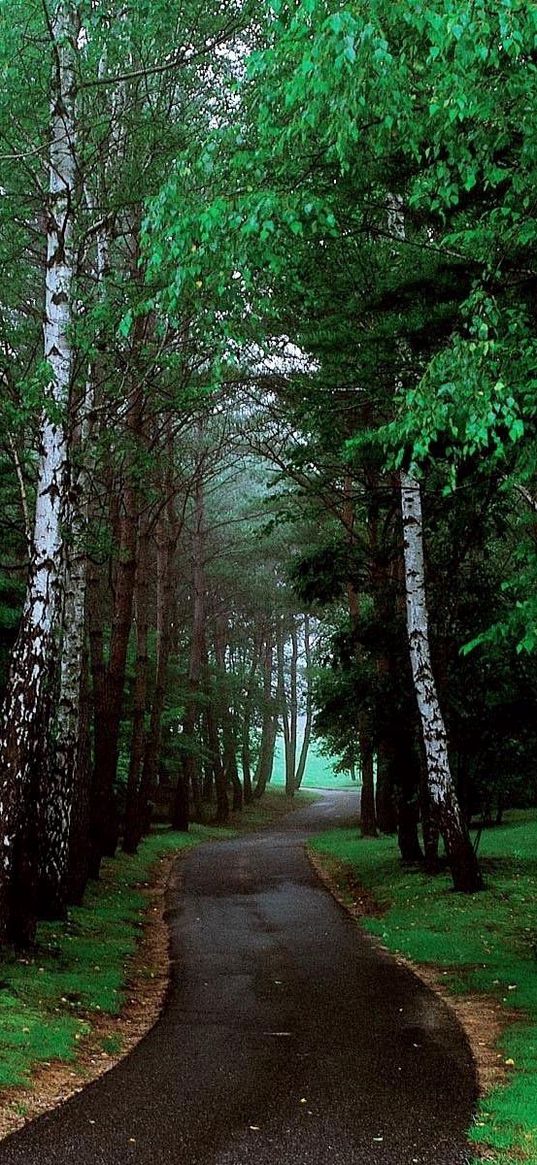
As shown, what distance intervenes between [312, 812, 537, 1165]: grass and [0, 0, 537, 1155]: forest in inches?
29.4

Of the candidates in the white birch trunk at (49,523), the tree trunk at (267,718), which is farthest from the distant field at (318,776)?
the white birch trunk at (49,523)

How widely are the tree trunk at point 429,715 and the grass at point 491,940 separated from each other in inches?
21.3

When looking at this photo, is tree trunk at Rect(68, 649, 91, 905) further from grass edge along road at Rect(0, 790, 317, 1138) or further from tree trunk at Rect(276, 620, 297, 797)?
tree trunk at Rect(276, 620, 297, 797)

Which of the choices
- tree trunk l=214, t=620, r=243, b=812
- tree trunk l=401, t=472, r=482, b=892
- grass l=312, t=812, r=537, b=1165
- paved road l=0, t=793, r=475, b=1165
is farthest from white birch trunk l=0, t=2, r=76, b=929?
tree trunk l=214, t=620, r=243, b=812

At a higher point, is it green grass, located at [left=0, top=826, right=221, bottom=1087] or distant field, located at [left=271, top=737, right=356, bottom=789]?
distant field, located at [left=271, top=737, right=356, bottom=789]

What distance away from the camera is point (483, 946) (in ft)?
35.3

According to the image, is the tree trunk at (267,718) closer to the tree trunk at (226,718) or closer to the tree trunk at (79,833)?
the tree trunk at (226,718)

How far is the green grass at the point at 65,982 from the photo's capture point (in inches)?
259

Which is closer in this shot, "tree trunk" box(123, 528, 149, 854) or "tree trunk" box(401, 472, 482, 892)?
"tree trunk" box(401, 472, 482, 892)

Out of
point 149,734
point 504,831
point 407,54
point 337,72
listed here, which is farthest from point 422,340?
point 504,831

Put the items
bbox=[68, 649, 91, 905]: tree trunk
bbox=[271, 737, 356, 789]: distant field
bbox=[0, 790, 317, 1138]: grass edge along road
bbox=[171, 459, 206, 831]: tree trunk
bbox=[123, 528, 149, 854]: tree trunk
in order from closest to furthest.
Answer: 1. bbox=[0, 790, 317, 1138]: grass edge along road
2. bbox=[68, 649, 91, 905]: tree trunk
3. bbox=[123, 528, 149, 854]: tree trunk
4. bbox=[171, 459, 206, 831]: tree trunk
5. bbox=[271, 737, 356, 789]: distant field

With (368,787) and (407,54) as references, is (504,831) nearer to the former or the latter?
(368,787)

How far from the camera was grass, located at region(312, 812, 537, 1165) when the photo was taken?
208 inches

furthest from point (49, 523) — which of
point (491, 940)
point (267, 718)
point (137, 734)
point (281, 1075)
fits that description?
point (267, 718)
